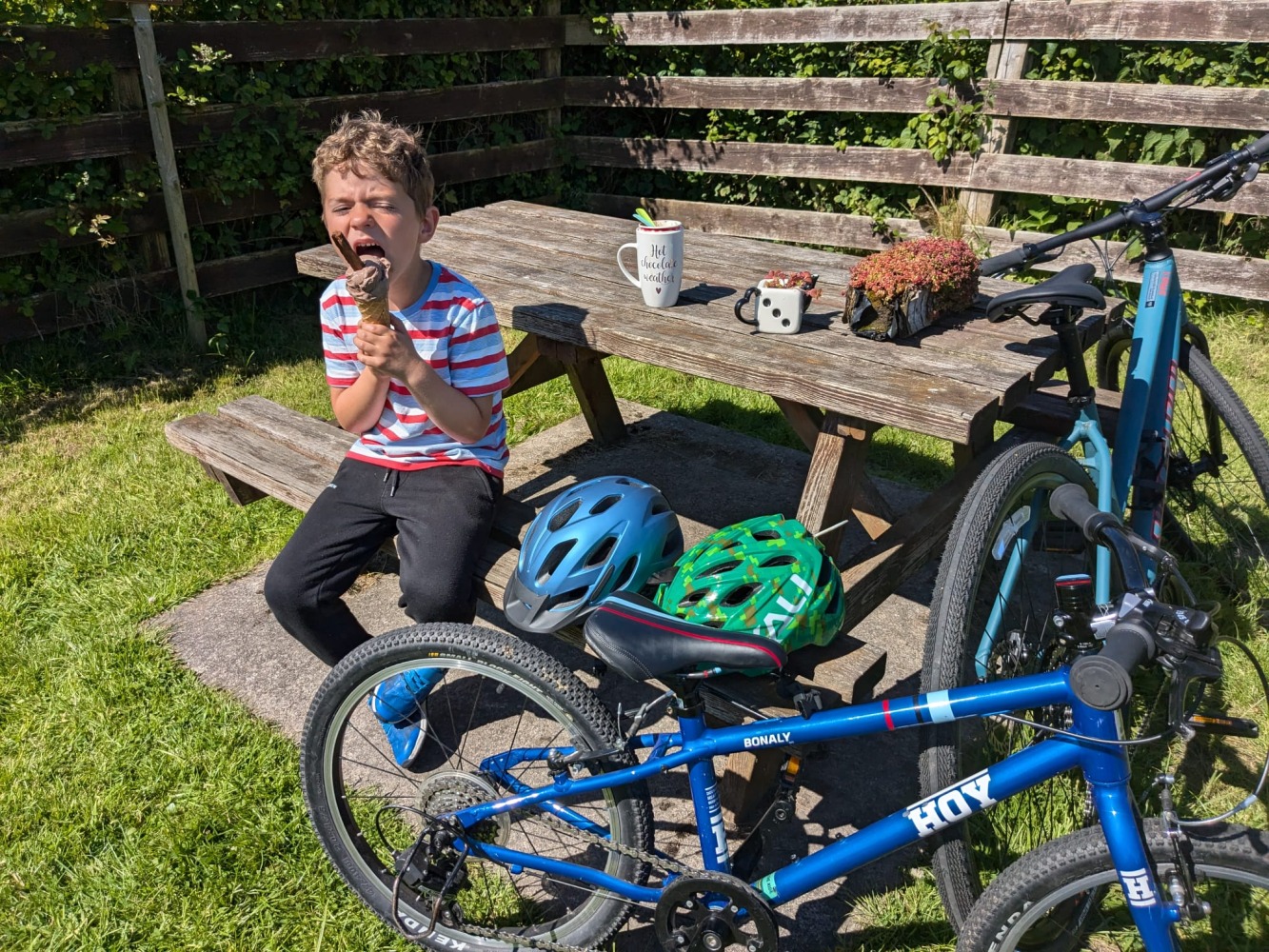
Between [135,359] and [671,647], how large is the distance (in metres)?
4.51

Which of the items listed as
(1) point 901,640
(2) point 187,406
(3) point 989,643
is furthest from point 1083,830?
(2) point 187,406

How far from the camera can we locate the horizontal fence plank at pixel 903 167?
5.45 meters

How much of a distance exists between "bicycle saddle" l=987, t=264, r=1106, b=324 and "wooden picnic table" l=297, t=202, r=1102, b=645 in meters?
0.13

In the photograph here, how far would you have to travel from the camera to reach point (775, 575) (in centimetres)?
208

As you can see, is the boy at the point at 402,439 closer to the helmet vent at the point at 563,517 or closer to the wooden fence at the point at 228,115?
the helmet vent at the point at 563,517

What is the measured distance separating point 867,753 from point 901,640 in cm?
58

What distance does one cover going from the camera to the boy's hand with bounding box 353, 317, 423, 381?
2.21m

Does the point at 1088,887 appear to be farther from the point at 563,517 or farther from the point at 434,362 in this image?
the point at 434,362

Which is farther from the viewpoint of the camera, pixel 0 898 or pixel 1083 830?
pixel 0 898

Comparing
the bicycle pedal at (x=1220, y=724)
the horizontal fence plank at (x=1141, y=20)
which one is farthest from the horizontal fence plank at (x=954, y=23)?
the bicycle pedal at (x=1220, y=724)

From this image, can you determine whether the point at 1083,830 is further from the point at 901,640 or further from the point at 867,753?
the point at 901,640

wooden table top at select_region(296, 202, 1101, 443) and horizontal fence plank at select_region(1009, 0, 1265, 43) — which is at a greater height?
horizontal fence plank at select_region(1009, 0, 1265, 43)

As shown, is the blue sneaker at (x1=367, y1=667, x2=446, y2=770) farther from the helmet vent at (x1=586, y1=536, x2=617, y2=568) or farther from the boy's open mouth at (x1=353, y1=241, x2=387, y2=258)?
the boy's open mouth at (x1=353, y1=241, x2=387, y2=258)

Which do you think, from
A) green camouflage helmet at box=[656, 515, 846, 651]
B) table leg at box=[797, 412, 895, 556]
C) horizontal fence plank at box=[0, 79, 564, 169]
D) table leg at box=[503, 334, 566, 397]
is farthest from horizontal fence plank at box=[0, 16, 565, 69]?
green camouflage helmet at box=[656, 515, 846, 651]
